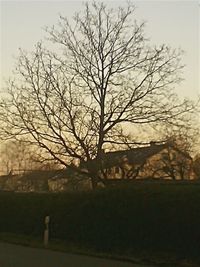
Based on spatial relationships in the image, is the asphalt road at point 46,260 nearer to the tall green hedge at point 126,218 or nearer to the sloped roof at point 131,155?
the tall green hedge at point 126,218

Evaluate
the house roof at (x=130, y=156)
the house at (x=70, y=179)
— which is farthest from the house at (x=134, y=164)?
the house at (x=70, y=179)

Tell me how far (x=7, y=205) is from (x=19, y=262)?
10.2 meters

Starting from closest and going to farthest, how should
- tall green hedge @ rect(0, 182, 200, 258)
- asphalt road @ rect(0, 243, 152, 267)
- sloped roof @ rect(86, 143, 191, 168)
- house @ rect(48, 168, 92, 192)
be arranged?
asphalt road @ rect(0, 243, 152, 267) → tall green hedge @ rect(0, 182, 200, 258) → sloped roof @ rect(86, 143, 191, 168) → house @ rect(48, 168, 92, 192)

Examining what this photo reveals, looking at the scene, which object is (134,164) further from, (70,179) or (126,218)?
(126,218)

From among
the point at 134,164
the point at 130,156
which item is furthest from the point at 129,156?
the point at 134,164

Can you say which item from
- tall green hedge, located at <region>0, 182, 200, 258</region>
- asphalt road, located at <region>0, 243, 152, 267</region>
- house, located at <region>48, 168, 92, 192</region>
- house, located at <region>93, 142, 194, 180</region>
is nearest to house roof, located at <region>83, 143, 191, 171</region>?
house, located at <region>93, 142, 194, 180</region>

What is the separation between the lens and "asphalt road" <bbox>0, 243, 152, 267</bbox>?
12.0 m

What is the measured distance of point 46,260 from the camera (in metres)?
12.8

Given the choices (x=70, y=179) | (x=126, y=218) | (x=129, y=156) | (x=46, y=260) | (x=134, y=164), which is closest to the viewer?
(x=46, y=260)

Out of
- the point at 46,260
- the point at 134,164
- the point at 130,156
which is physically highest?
the point at 130,156

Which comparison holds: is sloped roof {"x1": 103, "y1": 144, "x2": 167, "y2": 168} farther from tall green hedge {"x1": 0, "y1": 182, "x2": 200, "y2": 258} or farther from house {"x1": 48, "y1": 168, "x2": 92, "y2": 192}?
tall green hedge {"x1": 0, "y1": 182, "x2": 200, "y2": 258}

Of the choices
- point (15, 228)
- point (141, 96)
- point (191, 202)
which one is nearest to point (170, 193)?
point (191, 202)

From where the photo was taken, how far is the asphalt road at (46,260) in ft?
39.5

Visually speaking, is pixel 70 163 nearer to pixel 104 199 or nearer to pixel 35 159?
pixel 35 159
